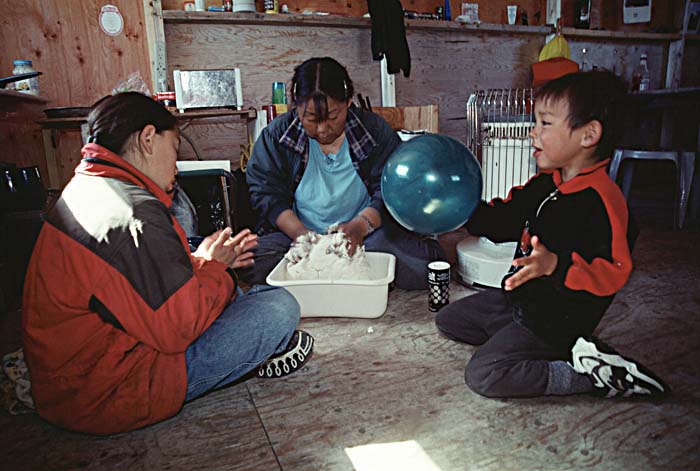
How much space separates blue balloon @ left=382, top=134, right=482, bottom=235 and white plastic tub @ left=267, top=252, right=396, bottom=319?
0.27m

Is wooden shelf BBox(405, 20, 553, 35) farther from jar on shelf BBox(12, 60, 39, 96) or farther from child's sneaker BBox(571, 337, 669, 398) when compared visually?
child's sneaker BBox(571, 337, 669, 398)

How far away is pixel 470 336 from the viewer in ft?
5.16

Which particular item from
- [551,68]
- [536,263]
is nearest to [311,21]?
[551,68]

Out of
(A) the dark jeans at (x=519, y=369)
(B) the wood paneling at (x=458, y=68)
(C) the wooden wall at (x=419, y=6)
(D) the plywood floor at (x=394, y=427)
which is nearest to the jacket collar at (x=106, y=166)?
(D) the plywood floor at (x=394, y=427)

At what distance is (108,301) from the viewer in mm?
966

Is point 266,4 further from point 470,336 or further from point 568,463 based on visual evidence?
point 568,463

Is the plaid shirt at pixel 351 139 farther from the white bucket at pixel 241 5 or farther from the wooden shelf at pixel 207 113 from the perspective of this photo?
the white bucket at pixel 241 5

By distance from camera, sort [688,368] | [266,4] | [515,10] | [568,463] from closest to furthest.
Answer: [568,463] → [688,368] → [266,4] → [515,10]

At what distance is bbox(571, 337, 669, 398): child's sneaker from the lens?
3.94 ft

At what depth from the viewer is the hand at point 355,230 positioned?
189 centimetres

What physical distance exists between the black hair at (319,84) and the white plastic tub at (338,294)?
63 centimetres

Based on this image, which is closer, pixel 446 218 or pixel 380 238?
pixel 446 218

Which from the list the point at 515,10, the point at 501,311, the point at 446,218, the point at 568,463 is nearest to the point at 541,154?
the point at 446,218

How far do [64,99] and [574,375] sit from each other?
3486mm
